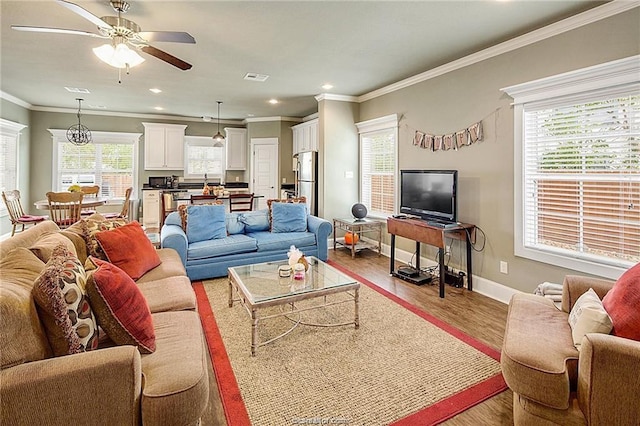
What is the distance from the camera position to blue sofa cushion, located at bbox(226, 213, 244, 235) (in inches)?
183

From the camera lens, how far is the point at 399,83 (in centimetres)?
493

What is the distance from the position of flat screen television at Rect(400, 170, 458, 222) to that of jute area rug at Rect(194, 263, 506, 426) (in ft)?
4.35

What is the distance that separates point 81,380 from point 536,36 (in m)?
4.14

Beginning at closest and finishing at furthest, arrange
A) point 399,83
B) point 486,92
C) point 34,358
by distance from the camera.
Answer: point 34,358
point 486,92
point 399,83

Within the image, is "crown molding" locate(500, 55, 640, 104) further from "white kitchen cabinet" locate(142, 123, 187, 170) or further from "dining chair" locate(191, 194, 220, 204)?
"white kitchen cabinet" locate(142, 123, 187, 170)

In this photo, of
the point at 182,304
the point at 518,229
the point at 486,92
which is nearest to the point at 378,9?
the point at 486,92

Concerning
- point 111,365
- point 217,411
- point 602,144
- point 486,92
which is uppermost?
point 486,92

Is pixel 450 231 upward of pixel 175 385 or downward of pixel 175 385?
upward

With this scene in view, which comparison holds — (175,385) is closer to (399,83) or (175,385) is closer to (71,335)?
(71,335)

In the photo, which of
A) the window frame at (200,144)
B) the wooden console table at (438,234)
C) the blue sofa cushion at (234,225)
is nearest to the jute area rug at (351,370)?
the wooden console table at (438,234)

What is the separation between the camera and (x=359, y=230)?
5.42 meters

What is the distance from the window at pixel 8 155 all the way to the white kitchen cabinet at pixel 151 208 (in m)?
2.25

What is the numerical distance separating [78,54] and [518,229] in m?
5.25

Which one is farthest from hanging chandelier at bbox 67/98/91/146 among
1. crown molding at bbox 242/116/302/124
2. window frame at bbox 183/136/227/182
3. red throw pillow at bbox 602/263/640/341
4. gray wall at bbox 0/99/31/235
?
red throw pillow at bbox 602/263/640/341
